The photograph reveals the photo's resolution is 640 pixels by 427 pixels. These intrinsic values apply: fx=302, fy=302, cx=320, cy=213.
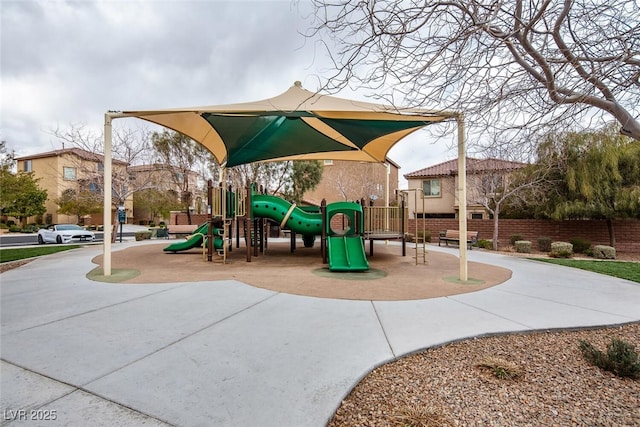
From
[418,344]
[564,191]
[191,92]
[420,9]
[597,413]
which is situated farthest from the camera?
[564,191]

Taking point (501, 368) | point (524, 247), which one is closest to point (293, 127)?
point (501, 368)

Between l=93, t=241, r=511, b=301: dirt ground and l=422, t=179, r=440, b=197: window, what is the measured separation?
1637cm

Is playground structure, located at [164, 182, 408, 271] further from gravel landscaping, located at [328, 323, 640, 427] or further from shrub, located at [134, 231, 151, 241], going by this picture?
shrub, located at [134, 231, 151, 241]

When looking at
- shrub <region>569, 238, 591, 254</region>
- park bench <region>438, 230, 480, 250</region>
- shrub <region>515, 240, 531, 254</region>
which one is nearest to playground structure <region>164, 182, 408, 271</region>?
park bench <region>438, 230, 480, 250</region>

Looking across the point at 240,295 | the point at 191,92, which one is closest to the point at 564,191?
the point at 240,295

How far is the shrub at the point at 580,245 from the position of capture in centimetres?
1329

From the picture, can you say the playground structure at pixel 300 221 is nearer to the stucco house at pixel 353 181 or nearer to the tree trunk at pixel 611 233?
the tree trunk at pixel 611 233

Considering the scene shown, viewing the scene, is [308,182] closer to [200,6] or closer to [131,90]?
[131,90]

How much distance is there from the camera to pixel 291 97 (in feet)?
27.9

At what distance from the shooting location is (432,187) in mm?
25297

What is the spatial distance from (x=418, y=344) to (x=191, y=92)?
11245 millimetres

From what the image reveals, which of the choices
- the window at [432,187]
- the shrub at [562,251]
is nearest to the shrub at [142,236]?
the shrub at [562,251]

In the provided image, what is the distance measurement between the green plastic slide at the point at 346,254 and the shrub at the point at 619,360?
16.1 feet

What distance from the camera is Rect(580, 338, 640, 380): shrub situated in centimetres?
266
